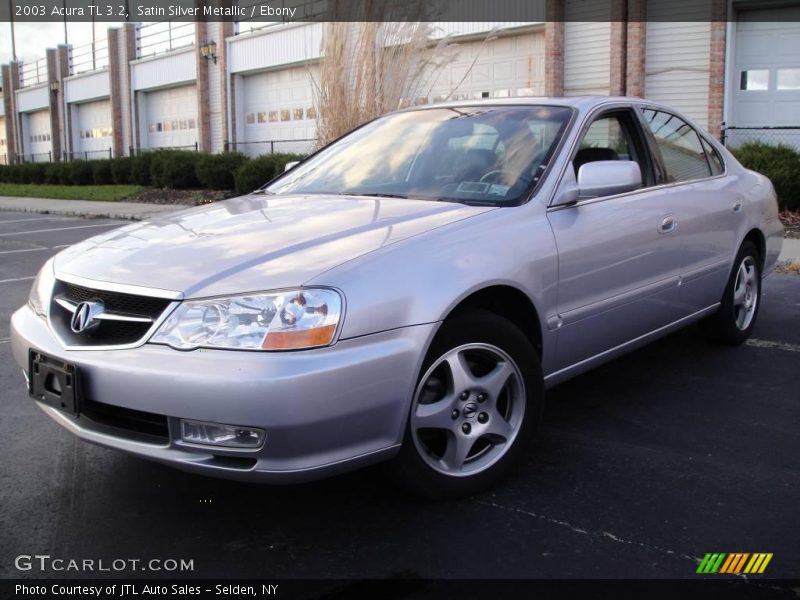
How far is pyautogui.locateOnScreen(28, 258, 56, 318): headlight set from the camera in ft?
10.7

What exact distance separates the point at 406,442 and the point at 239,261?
849 millimetres

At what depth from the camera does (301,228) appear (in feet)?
10.7

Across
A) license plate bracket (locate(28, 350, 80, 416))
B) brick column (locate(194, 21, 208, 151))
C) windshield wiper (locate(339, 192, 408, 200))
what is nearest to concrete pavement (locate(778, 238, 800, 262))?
windshield wiper (locate(339, 192, 408, 200))

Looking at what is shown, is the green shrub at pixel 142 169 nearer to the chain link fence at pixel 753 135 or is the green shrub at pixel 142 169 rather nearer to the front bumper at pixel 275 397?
the chain link fence at pixel 753 135

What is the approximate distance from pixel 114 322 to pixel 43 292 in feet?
2.08

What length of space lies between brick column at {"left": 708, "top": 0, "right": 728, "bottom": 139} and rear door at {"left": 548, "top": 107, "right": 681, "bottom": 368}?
1357 cm

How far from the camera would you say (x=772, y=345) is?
5406mm

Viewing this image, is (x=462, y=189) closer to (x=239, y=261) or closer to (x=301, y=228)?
(x=301, y=228)

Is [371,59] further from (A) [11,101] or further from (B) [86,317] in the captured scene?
(A) [11,101]

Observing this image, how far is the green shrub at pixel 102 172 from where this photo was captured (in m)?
28.5

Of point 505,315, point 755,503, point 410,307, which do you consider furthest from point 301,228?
point 755,503

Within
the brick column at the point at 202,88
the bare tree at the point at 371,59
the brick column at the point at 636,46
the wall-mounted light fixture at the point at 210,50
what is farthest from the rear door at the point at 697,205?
the brick column at the point at 202,88

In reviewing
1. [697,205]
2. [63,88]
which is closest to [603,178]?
[697,205]
